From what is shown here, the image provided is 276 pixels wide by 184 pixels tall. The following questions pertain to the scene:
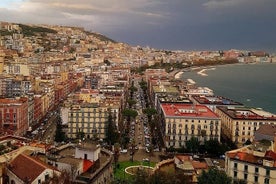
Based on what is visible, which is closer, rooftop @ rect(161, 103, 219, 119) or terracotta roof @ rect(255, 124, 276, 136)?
terracotta roof @ rect(255, 124, 276, 136)

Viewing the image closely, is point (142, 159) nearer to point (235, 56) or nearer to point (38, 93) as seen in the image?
point (38, 93)

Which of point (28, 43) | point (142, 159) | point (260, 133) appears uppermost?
point (28, 43)

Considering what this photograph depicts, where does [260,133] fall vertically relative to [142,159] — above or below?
above

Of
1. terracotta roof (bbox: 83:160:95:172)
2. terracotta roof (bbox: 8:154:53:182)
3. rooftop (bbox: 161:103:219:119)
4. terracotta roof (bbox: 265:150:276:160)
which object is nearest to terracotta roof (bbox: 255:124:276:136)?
rooftop (bbox: 161:103:219:119)

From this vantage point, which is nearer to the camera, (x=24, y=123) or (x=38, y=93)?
(x=24, y=123)

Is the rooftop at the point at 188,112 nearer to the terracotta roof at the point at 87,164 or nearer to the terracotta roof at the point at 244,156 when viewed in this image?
the terracotta roof at the point at 244,156

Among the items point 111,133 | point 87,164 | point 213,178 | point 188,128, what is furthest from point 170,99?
point 213,178

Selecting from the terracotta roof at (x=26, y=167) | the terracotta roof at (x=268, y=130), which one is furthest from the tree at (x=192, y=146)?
the terracotta roof at (x=26, y=167)

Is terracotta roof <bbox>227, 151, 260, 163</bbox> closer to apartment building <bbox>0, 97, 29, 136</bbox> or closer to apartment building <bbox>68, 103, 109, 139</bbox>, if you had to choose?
apartment building <bbox>68, 103, 109, 139</bbox>

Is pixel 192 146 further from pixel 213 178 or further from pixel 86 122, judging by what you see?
pixel 213 178

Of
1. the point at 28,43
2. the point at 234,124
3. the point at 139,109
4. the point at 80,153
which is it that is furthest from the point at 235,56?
the point at 80,153
